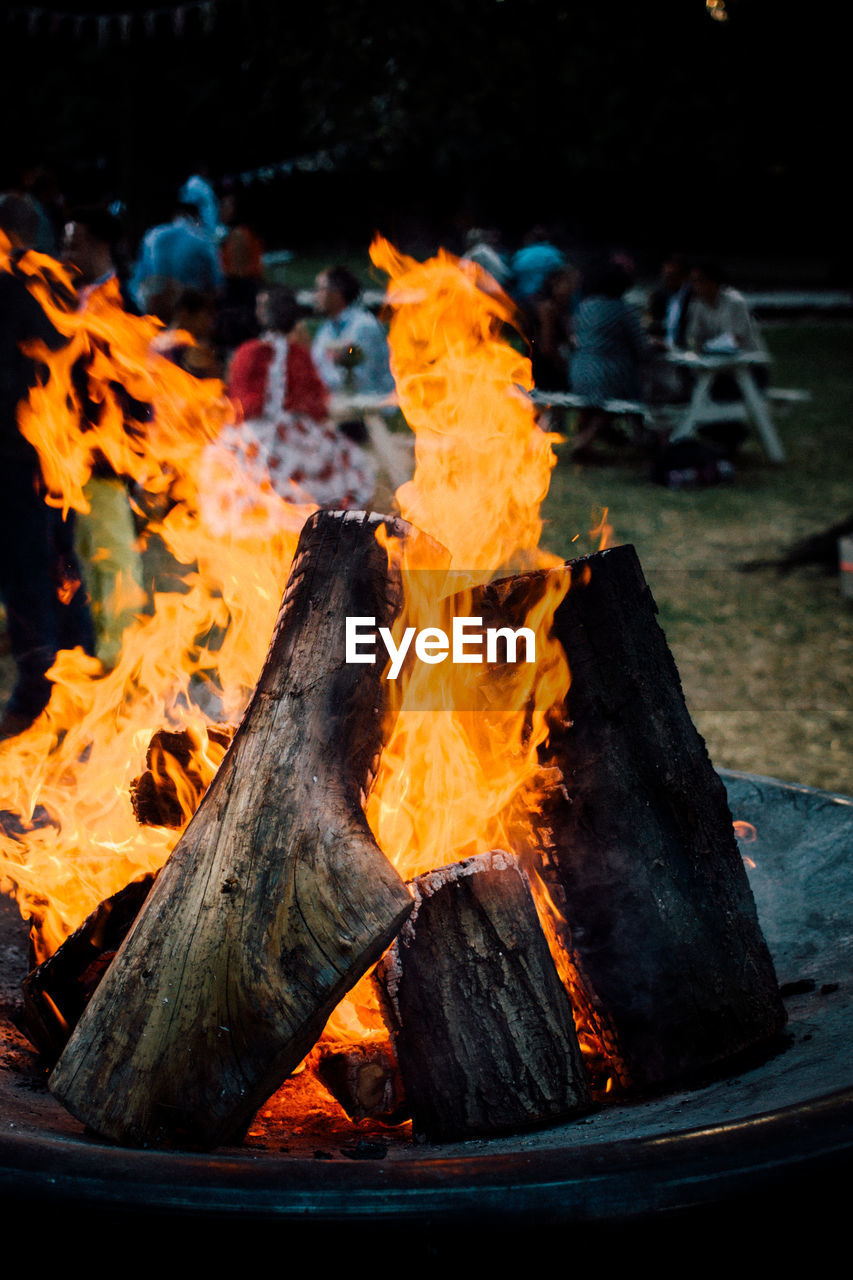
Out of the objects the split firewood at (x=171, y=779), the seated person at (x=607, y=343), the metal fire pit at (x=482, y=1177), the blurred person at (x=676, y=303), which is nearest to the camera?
the metal fire pit at (x=482, y=1177)

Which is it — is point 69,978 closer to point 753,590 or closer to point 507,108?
point 753,590

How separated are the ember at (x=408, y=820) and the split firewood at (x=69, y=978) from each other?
0.25m

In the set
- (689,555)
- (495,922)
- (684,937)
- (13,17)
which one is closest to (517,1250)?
(495,922)

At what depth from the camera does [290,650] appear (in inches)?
86.9

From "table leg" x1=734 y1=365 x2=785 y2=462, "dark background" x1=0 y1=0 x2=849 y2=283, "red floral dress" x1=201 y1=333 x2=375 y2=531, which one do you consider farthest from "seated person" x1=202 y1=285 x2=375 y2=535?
"dark background" x1=0 y1=0 x2=849 y2=283

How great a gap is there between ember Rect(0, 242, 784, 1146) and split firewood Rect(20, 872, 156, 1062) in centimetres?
25

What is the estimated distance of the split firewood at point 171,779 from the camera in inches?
97.9

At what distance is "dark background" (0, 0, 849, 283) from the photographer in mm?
22781

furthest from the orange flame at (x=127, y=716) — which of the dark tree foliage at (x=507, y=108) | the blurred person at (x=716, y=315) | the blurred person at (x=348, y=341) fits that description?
the dark tree foliage at (x=507, y=108)

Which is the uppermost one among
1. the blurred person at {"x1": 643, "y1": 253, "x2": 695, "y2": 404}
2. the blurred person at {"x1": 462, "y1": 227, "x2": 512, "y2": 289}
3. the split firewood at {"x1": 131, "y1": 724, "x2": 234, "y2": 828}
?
the split firewood at {"x1": 131, "y1": 724, "x2": 234, "y2": 828}

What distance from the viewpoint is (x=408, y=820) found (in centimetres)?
247

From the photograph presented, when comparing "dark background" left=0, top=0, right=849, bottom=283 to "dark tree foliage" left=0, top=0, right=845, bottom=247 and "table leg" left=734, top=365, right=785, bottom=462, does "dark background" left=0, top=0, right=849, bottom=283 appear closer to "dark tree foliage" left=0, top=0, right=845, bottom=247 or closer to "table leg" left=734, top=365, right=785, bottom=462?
"dark tree foliage" left=0, top=0, right=845, bottom=247

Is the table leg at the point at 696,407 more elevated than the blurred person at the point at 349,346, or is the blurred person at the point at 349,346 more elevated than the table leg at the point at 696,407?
the blurred person at the point at 349,346

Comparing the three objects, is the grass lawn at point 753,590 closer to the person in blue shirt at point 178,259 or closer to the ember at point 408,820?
the ember at point 408,820
